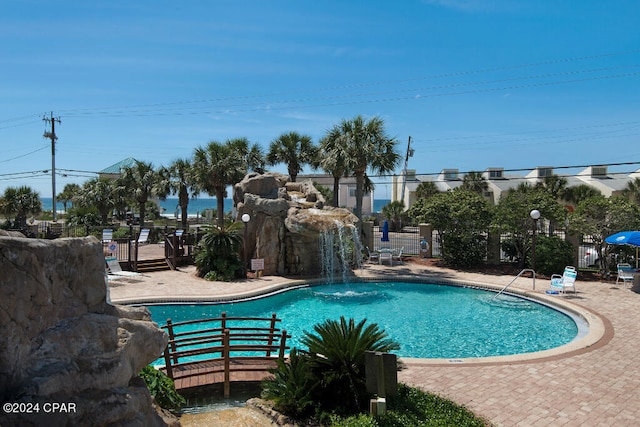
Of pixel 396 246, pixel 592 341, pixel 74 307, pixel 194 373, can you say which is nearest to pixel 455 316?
pixel 592 341

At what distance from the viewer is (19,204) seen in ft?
109

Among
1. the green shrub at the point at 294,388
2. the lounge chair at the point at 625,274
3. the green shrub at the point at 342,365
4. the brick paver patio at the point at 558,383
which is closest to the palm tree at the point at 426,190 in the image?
the lounge chair at the point at 625,274

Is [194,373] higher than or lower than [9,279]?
lower

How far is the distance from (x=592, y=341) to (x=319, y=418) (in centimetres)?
802

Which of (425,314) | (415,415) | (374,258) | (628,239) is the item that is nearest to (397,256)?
(374,258)

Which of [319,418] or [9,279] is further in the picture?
[319,418]

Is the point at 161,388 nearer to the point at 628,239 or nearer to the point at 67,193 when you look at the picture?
the point at 628,239

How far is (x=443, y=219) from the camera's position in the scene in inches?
890

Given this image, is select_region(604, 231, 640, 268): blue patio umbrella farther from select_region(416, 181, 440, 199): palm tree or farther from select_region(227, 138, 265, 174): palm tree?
select_region(416, 181, 440, 199): palm tree

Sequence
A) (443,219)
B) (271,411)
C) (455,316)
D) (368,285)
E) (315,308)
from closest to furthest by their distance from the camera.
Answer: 1. (271,411)
2. (455,316)
3. (315,308)
4. (368,285)
5. (443,219)

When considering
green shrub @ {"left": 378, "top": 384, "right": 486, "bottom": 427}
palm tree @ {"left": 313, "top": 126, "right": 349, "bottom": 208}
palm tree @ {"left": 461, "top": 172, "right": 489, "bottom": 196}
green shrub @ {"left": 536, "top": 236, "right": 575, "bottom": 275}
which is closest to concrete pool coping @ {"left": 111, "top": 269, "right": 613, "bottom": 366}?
green shrub @ {"left": 378, "top": 384, "right": 486, "bottom": 427}

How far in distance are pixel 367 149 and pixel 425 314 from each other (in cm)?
1057

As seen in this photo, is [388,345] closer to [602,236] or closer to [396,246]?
[602,236]

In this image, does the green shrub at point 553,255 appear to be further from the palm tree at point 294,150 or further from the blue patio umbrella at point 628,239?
the palm tree at point 294,150
